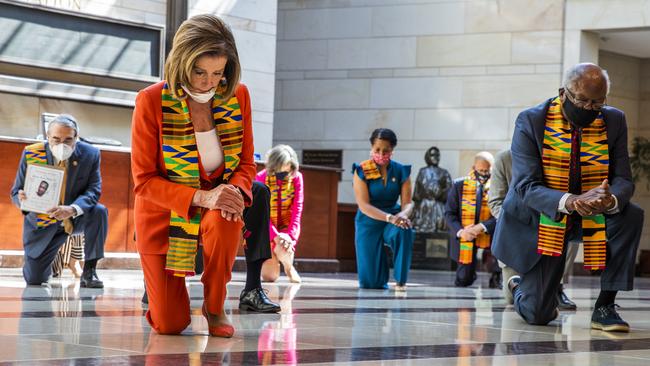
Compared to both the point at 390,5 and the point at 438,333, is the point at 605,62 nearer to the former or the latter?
the point at 390,5

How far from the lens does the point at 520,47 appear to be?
62.3 ft

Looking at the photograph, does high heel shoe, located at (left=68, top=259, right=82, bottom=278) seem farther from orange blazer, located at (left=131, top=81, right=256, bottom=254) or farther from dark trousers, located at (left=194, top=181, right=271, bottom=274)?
orange blazer, located at (left=131, top=81, right=256, bottom=254)

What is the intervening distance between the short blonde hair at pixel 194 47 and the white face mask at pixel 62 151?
4475mm

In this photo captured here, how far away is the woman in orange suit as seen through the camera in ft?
16.3

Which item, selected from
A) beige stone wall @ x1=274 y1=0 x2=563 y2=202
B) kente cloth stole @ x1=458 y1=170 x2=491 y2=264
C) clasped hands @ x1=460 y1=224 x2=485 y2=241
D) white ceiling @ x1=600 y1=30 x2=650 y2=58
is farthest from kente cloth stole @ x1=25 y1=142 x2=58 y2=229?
white ceiling @ x1=600 y1=30 x2=650 y2=58

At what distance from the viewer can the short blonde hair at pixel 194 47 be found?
489cm

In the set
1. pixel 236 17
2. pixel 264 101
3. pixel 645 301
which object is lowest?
pixel 645 301

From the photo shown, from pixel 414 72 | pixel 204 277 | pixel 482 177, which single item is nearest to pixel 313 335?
pixel 204 277

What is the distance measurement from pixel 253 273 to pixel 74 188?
3.08 meters

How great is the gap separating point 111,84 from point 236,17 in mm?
2011

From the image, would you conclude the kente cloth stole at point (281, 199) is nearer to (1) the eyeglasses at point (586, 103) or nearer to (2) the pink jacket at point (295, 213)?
(2) the pink jacket at point (295, 213)

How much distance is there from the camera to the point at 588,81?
6145 mm

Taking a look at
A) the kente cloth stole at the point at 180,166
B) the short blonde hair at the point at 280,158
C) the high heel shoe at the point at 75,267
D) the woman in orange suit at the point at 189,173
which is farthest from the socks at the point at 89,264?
the kente cloth stole at the point at 180,166

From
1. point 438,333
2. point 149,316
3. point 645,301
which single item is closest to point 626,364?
point 438,333
